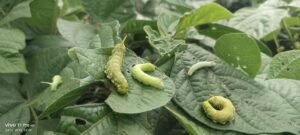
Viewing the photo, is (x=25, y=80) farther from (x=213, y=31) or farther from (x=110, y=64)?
(x=213, y=31)

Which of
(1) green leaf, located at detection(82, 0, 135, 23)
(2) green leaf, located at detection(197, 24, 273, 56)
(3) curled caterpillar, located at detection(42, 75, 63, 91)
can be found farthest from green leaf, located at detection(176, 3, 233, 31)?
(3) curled caterpillar, located at detection(42, 75, 63, 91)

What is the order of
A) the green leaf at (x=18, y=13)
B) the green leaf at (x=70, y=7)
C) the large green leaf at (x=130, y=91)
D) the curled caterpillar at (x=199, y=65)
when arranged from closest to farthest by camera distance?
1. the large green leaf at (x=130, y=91)
2. the curled caterpillar at (x=199, y=65)
3. the green leaf at (x=18, y=13)
4. the green leaf at (x=70, y=7)

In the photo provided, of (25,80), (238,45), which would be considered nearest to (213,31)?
(238,45)

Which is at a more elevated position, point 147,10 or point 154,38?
Answer: point 154,38

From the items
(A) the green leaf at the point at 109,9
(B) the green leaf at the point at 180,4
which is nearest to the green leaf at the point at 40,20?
(A) the green leaf at the point at 109,9

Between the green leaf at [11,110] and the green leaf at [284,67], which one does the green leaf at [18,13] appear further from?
the green leaf at [284,67]

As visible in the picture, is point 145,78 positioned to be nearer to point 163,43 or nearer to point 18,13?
point 163,43

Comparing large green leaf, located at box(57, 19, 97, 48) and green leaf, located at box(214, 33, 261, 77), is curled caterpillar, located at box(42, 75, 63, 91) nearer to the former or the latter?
large green leaf, located at box(57, 19, 97, 48)
